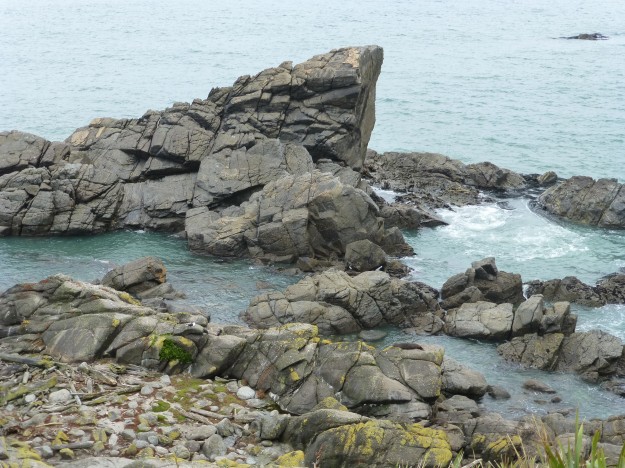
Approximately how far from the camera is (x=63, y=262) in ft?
144

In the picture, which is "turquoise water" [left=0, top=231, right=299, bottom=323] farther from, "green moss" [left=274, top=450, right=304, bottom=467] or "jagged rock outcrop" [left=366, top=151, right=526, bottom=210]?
"jagged rock outcrop" [left=366, top=151, right=526, bottom=210]

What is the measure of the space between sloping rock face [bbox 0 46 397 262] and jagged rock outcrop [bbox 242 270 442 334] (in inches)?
283

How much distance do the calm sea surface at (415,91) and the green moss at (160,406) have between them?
14.4 meters

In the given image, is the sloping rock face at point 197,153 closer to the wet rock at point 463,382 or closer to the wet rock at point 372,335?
the wet rock at point 372,335

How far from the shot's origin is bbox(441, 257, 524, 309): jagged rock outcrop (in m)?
40.3

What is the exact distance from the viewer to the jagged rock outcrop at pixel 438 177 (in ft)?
192

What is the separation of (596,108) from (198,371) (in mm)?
78176

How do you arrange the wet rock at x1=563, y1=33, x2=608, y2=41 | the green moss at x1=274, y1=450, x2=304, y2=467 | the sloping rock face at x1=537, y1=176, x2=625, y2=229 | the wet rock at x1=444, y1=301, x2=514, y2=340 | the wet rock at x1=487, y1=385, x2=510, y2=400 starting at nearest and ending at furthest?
the green moss at x1=274, y1=450, x2=304, y2=467, the wet rock at x1=487, y1=385, x2=510, y2=400, the wet rock at x1=444, y1=301, x2=514, y2=340, the sloping rock face at x1=537, y1=176, x2=625, y2=229, the wet rock at x1=563, y1=33, x2=608, y2=41

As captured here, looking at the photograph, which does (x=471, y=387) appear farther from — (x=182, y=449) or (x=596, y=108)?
(x=596, y=108)

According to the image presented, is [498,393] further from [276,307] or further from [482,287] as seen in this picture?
[276,307]

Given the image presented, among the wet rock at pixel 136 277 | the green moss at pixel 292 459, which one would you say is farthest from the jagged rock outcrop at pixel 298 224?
the green moss at pixel 292 459

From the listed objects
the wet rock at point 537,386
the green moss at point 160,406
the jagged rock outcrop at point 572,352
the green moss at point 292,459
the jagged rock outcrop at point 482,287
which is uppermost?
the green moss at point 292,459

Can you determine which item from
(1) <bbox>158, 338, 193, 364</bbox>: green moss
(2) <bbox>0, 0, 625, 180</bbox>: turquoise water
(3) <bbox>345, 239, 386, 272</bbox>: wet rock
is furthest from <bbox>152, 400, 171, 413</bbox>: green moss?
(2) <bbox>0, 0, 625, 180</bbox>: turquoise water

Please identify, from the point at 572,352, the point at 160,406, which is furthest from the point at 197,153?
the point at 160,406
